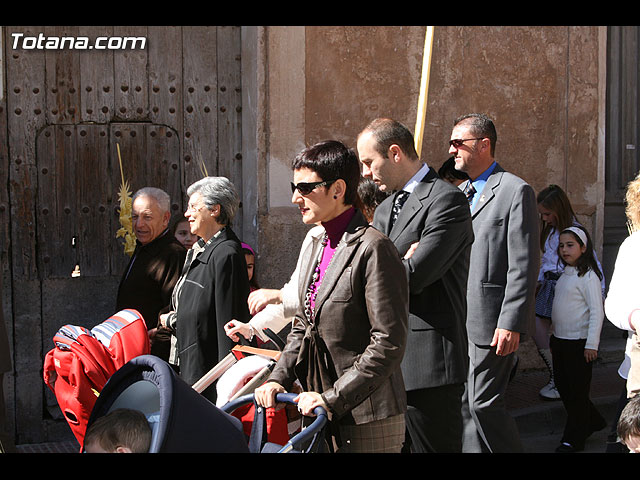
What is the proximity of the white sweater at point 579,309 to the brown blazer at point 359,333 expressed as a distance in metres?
2.96

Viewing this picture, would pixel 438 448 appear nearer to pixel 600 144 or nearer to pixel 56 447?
pixel 56 447

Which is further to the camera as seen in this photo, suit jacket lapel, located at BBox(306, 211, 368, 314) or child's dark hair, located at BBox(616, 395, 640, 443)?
child's dark hair, located at BBox(616, 395, 640, 443)

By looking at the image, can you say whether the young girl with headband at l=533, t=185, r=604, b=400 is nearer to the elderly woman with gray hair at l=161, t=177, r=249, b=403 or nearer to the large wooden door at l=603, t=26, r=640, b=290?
A: the large wooden door at l=603, t=26, r=640, b=290

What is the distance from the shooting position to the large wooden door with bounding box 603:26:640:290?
7.70 metres

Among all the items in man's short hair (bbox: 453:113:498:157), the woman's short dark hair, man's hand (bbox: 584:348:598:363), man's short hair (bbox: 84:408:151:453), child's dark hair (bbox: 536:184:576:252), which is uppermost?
man's short hair (bbox: 453:113:498:157)

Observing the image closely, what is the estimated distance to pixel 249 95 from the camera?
250 inches

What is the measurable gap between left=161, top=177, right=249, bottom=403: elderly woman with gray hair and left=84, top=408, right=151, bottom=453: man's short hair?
136 cm

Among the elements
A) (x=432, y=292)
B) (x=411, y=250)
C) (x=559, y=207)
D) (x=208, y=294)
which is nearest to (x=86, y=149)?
(x=208, y=294)

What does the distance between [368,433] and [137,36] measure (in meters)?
4.23

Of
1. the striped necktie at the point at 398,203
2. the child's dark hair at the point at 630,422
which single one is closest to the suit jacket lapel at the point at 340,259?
the striped necktie at the point at 398,203

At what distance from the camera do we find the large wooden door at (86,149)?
19.7 ft

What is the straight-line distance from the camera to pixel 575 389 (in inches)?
220

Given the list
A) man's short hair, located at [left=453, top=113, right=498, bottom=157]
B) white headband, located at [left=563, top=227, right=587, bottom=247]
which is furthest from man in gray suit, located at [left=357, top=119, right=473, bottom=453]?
white headband, located at [left=563, top=227, right=587, bottom=247]
